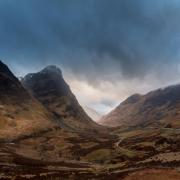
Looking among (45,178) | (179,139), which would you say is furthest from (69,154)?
(45,178)

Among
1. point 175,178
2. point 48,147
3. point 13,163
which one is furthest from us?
point 48,147

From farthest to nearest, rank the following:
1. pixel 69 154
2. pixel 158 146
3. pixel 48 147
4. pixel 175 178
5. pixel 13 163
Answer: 1. pixel 48 147
2. pixel 69 154
3. pixel 158 146
4. pixel 13 163
5. pixel 175 178

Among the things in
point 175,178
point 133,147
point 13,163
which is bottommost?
point 175,178

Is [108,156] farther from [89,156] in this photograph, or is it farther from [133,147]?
[133,147]

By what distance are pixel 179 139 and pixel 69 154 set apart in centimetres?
5362

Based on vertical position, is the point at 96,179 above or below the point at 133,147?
below

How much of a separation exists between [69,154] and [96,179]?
93.0m

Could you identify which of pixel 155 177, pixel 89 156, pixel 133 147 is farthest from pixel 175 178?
pixel 133 147

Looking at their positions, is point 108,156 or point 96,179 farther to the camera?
point 108,156

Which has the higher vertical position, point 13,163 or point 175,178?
point 13,163

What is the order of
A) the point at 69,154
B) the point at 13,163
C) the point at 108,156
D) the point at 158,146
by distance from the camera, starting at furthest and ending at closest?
the point at 69,154, the point at 158,146, the point at 108,156, the point at 13,163

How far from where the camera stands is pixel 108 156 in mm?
140875

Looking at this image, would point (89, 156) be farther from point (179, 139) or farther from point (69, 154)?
point (179, 139)

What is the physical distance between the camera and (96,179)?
74.2m
